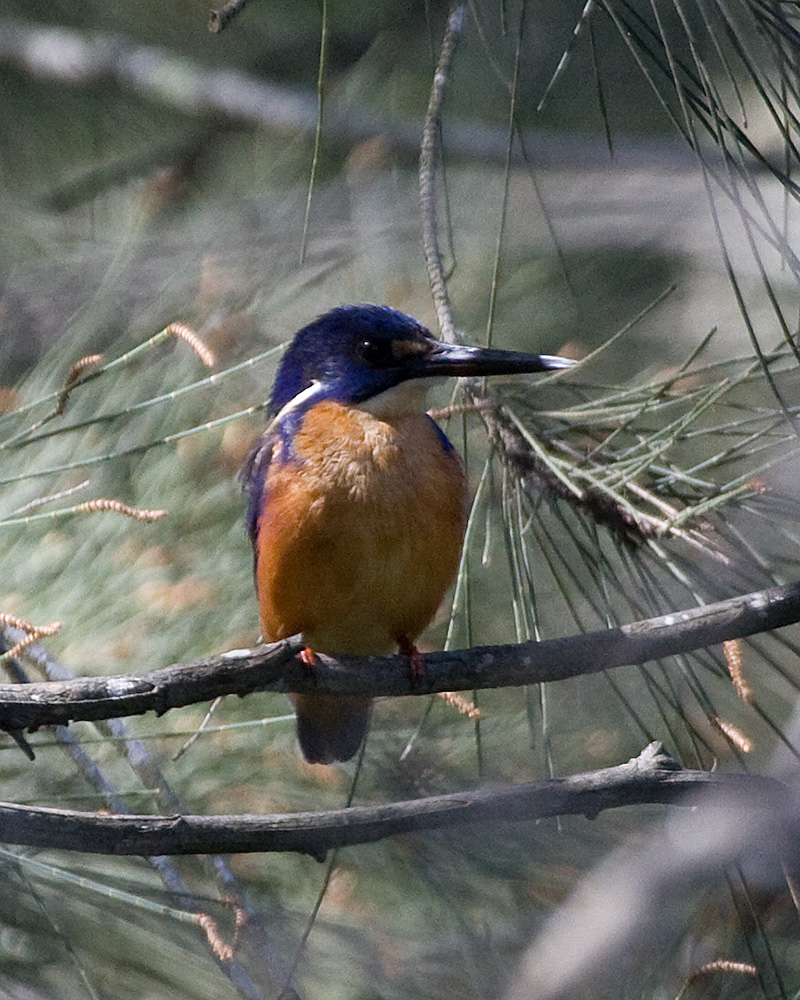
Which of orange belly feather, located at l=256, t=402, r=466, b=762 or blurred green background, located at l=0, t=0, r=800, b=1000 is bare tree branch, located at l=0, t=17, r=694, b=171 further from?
orange belly feather, located at l=256, t=402, r=466, b=762

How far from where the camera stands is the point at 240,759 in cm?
237

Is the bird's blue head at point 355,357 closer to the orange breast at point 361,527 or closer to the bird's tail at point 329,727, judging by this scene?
the orange breast at point 361,527

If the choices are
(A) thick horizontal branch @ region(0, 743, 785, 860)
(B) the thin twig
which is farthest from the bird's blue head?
(A) thick horizontal branch @ region(0, 743, 785, 860)

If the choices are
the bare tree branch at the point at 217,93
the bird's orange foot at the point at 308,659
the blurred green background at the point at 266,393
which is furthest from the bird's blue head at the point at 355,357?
the bare tree branch at the point at 217,93

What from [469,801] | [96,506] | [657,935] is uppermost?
[96,506]

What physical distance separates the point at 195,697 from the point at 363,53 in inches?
101

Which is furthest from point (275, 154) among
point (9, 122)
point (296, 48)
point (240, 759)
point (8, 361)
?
point (240, 759)

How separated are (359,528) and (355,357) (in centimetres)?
38

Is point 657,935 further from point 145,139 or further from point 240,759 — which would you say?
point 145,139

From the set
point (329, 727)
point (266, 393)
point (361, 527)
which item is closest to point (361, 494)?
point (361, 527)

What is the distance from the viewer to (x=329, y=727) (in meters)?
2.29

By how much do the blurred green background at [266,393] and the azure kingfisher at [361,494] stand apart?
0.10 meters

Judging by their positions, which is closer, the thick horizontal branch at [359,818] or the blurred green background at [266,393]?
the thick horizontal branch at [359,818]

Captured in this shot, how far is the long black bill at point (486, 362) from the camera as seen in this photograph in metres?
1.89
